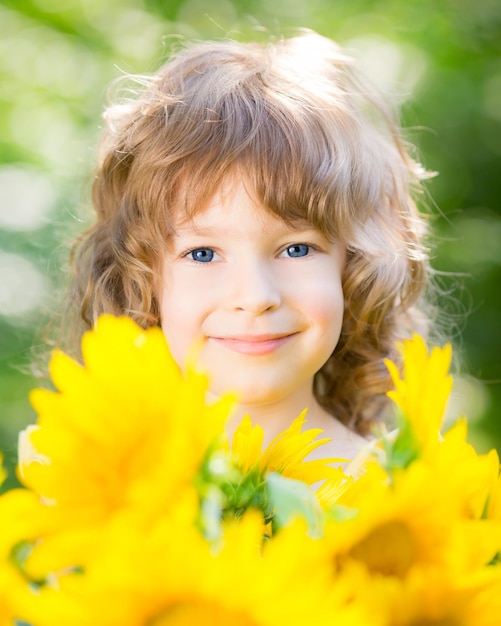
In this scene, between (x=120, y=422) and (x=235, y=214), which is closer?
(x=120, y=422)

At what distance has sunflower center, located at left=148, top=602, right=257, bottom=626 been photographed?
0.26 metres

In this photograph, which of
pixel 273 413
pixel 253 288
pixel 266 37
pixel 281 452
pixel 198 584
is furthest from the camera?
pixel 266 37

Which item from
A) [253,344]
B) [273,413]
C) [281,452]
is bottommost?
[273,413]

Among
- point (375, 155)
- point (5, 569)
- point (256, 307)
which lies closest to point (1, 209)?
point (375, 155)

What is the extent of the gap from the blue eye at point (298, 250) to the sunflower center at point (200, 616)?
72 centimetres

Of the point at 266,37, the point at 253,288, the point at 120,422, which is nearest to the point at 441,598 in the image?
the point at 120,422

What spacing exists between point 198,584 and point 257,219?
27.7 inches

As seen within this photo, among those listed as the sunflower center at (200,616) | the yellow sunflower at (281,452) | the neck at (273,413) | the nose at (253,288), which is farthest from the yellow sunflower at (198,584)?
the neck at (273,413)

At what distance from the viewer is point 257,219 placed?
94cm

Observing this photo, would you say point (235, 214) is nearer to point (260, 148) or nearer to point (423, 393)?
point (260, 148)

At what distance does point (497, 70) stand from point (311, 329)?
1259 mm

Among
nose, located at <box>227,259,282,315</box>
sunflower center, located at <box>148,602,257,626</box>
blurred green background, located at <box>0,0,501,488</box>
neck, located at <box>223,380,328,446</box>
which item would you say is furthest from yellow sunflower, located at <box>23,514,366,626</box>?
blurred green background, located at <box>0,0,501,488</box>

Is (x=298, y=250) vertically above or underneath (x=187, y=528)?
underneath

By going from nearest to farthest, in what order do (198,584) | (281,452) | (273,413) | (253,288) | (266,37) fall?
(198,584) → (281,452) → (253,288) → (273,413) → (266,37)
